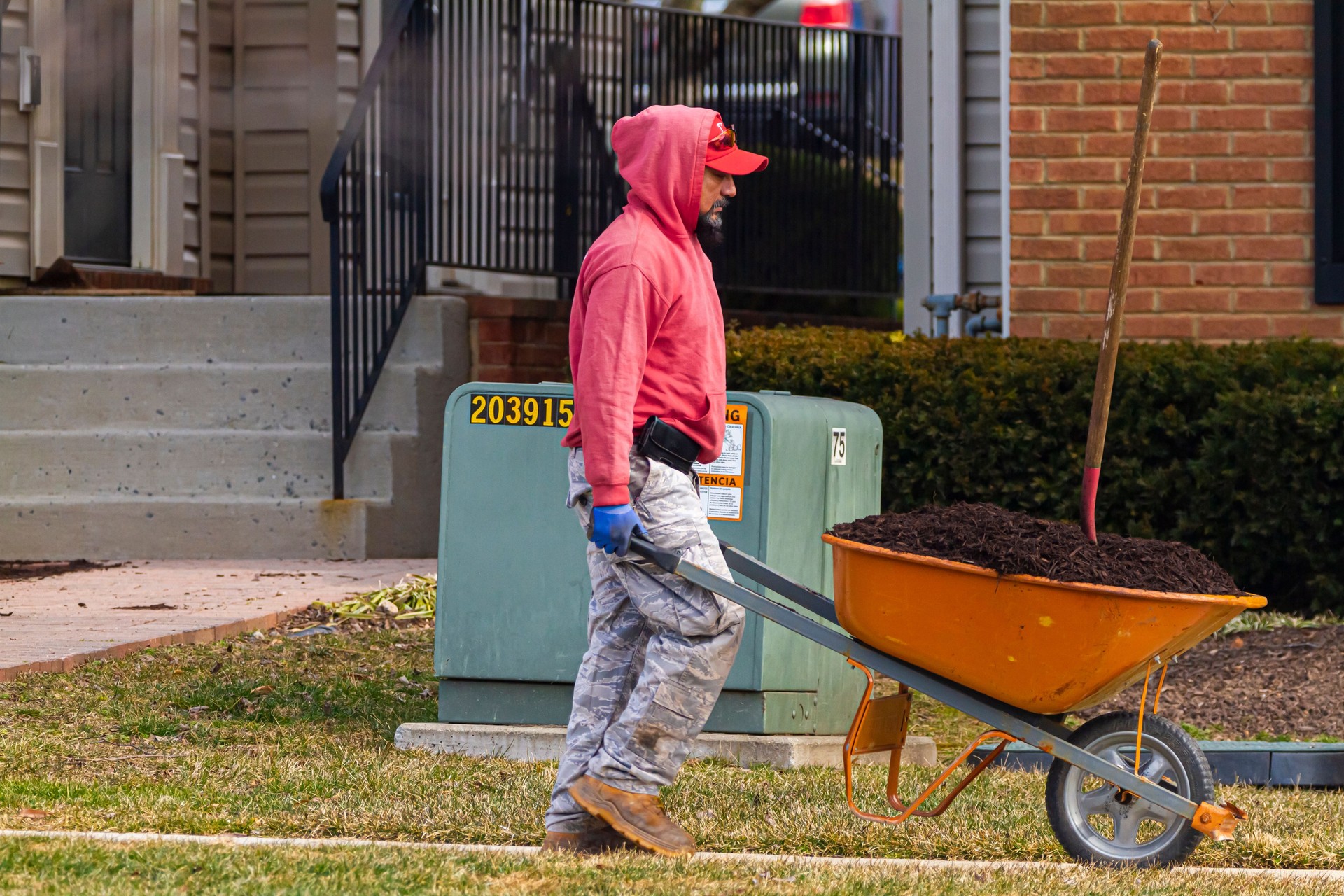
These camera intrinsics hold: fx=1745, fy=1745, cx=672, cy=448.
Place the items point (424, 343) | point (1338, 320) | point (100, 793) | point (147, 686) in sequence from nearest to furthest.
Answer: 1. point (100, 793)
2. point (147, 686)
3. point (1338, 320)
4. point (424, 343)

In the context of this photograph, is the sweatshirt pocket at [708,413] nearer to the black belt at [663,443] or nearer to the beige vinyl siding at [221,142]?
the black belt at [663,443]

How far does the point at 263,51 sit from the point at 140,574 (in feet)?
16.1

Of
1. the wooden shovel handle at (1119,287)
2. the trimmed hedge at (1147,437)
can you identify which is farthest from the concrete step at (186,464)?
the wooden shovel handle at (1119,287)

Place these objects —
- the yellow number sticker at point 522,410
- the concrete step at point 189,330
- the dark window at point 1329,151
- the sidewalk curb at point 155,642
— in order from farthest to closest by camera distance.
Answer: the concrete step at point 189,330 → the dark window at point 1329,151 → the sidewalk curb at point 155,642 → the yellow number sticker at point 522,410

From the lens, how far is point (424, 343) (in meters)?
9.92

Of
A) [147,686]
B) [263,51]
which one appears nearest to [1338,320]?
[147,686]

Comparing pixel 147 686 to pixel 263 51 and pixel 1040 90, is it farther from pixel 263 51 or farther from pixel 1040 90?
pixel 263 51

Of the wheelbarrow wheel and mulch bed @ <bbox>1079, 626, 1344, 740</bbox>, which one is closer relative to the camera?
the wheelbarrow wheel

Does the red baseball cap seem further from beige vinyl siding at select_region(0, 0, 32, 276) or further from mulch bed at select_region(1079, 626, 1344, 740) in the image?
beige vinyl siding at select_region(0, 0, 32, 276)

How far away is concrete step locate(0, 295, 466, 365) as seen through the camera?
9930mm

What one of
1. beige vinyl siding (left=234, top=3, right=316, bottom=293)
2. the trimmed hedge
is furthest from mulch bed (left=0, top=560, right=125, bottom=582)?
the trimmed hedge

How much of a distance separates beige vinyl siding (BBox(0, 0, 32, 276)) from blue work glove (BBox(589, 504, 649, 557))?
784cm

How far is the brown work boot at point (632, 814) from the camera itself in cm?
412

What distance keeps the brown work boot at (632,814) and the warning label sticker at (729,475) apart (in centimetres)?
137
